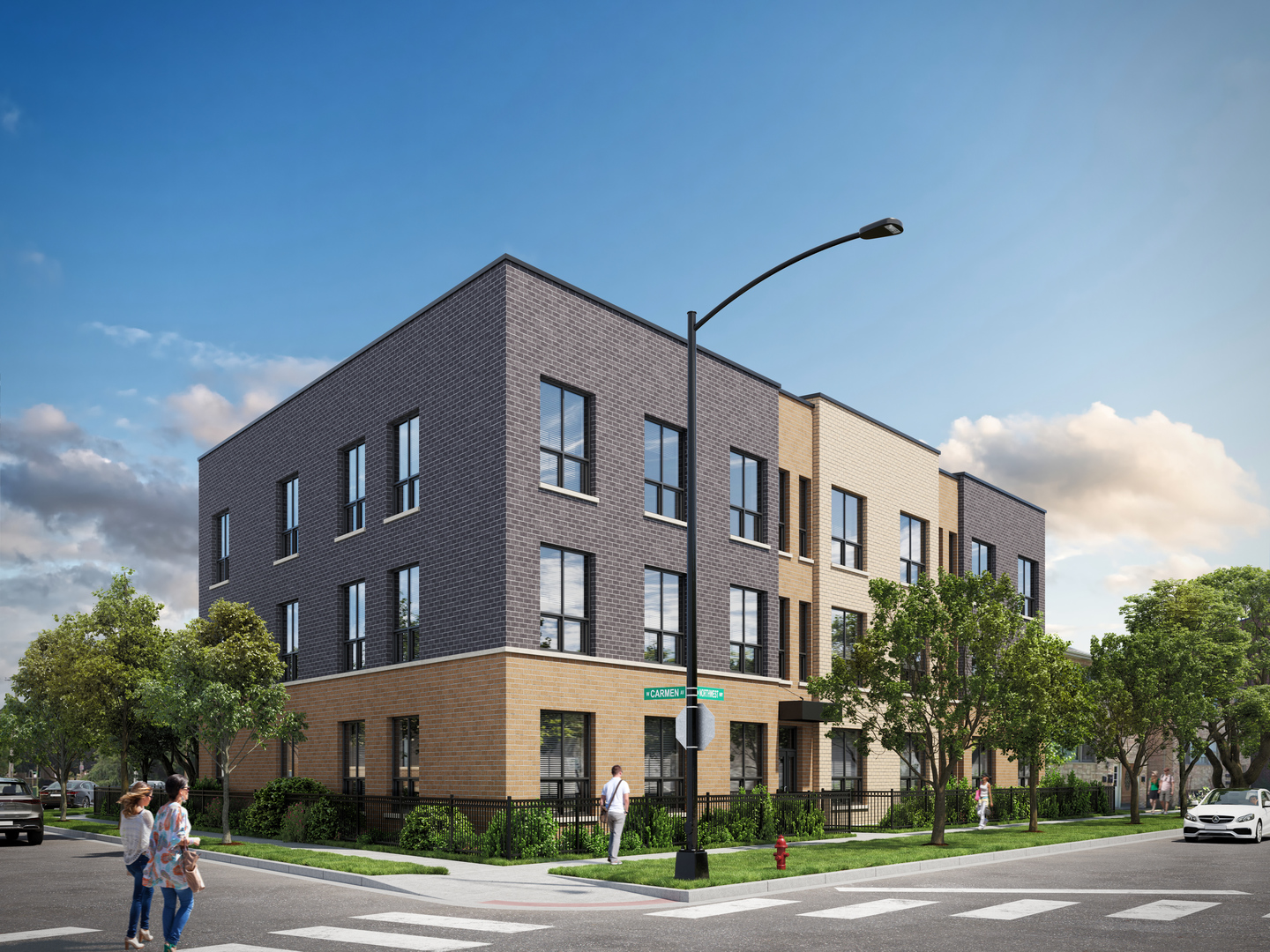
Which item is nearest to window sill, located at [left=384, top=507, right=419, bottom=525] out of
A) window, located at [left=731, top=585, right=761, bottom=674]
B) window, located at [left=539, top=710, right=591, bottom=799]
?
window, located at [left=539, top=710, right=591, bottom=799]

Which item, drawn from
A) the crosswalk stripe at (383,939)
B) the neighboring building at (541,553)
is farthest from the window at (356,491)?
the crosswalk stripe at (383,939)

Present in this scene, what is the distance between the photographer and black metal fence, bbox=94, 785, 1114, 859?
22.3 metres

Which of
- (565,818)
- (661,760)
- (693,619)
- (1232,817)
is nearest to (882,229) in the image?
(693,619)

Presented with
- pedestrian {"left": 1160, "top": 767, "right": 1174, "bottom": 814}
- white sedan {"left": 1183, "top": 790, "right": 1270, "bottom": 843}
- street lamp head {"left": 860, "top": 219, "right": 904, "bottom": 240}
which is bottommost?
pedestrian {"left": 1160, "top": 767, "right": 1174, "bottom": 814}

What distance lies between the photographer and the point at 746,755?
3033 centimetres

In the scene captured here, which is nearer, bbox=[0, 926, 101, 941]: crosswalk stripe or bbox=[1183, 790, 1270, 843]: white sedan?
bbox=[0, 926, 101, 941]: crosswalk stripe

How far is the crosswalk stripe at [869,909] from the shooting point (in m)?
15.0

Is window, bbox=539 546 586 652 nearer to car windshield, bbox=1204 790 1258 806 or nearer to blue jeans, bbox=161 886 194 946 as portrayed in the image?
blue jeans, bbox=161 886 194 946

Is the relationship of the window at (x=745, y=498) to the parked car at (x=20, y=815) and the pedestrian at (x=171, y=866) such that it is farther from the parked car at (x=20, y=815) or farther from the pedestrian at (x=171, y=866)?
the pedestrian at (x=171, y=866)

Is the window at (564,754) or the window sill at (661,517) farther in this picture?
the window sill at (661,517)

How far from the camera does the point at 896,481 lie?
129 feet

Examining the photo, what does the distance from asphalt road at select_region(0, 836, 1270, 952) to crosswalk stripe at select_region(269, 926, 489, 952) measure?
3 cm

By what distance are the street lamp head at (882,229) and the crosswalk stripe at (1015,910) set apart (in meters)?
9.53

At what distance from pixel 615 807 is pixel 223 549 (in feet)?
75.4
